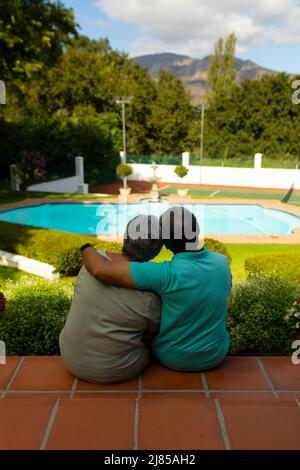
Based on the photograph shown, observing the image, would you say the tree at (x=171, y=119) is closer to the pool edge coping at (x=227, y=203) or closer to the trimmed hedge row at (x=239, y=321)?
the pool edge coping at (x=227, y=203)

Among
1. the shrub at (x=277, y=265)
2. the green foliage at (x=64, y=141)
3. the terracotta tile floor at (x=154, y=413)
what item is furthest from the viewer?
the green foliage at (x=64, y=141)

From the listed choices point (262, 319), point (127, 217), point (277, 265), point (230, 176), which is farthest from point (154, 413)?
point (230, 176)

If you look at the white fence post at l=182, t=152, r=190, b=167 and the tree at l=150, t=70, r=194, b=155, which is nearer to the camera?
the white fence post at l=182, t=152, r=190, b=167

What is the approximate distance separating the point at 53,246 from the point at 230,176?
20731 millimetres

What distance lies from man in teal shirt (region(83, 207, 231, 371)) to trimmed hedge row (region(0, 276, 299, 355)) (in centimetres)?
128

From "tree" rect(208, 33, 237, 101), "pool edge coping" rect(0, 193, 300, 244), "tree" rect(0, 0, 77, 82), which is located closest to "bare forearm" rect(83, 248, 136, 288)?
"pool edge coping" rect(0, 193, 300, 244)

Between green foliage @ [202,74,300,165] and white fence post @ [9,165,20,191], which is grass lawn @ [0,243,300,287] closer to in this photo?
white fence post @ [9,165,20,191]

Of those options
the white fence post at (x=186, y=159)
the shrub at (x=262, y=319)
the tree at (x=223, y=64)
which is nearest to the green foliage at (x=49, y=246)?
the shrub at (x=262, y=319)

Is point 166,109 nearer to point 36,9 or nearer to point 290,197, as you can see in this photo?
point 290,197

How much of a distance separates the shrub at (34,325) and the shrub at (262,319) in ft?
5.57

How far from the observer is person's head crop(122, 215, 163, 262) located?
9.25 feet

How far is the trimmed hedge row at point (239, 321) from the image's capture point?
414cm

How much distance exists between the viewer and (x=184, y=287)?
2781mm

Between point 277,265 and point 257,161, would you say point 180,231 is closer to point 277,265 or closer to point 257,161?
point 277,265
